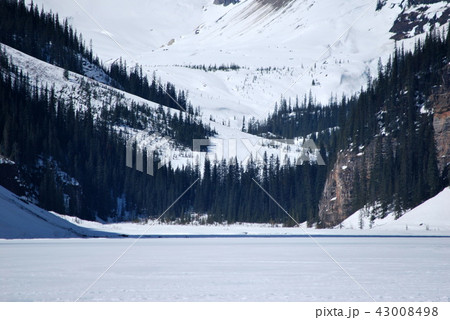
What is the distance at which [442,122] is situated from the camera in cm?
7719

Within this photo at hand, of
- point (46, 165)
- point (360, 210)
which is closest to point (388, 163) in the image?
point (360, 210)

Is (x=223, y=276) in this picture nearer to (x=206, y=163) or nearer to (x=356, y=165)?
(x=356, y=165)

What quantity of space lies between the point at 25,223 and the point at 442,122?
50781 mm

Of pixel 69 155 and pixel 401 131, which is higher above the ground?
pixel 401 131

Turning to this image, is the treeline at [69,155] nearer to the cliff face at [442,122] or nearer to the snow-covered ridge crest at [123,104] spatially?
the snow-covered ridge crest at [123,104]

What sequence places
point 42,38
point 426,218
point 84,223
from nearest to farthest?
point 426,218 → point 84,223 → point 42,38

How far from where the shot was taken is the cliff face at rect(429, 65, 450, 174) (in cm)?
7512

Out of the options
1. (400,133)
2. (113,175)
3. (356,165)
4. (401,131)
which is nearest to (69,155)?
(113,175)

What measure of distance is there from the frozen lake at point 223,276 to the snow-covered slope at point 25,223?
14562 mm

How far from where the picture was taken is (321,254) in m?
33.7

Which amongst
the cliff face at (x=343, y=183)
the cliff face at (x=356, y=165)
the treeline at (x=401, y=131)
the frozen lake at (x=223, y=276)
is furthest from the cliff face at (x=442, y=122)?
the frozen lake at (x=223, y=276)
